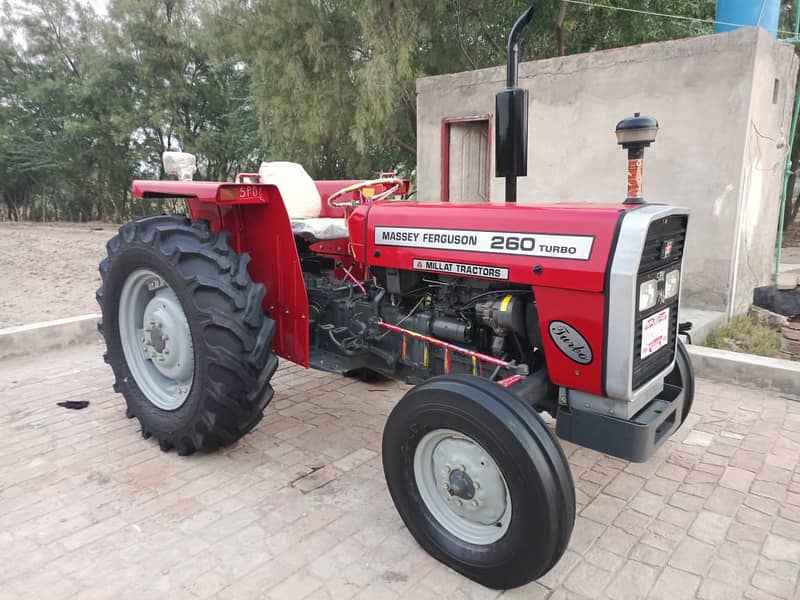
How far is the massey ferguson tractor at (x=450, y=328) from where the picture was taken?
79.4 inches

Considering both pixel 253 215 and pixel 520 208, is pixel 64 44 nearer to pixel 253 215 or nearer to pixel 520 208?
pixel 253 215

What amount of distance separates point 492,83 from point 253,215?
447 cm

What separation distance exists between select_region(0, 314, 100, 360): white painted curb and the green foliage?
23.7ft

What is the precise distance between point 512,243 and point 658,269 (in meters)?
0.58

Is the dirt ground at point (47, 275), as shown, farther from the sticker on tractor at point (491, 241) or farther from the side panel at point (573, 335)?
the side panel at point (573, 335)

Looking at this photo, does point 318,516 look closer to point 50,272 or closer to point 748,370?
point 748,370

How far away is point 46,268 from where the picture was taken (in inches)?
346

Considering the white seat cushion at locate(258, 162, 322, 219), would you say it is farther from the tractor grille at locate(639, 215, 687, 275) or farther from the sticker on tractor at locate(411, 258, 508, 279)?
the tractor grille at locate(639, 215, 687, 275)

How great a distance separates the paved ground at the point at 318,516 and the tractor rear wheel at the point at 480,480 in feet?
0.48

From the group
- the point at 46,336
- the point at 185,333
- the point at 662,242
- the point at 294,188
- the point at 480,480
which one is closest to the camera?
the point at 480,480

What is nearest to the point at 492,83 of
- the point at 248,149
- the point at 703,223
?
the point at 703,223

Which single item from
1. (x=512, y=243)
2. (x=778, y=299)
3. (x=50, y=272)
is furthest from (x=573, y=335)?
(x=50, y=272)

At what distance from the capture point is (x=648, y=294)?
2182 mm

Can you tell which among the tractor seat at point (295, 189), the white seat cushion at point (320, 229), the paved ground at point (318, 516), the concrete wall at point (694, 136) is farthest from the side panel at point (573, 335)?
the concrete wall at point (694, 136)
